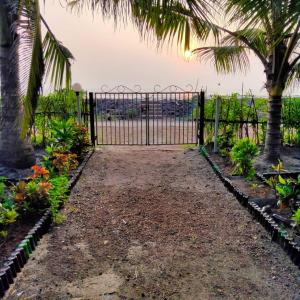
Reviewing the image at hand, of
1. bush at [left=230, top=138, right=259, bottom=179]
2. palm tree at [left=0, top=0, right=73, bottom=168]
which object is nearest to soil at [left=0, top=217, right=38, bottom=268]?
palm tree at [left=0, top=0, right=73, bottom=168]

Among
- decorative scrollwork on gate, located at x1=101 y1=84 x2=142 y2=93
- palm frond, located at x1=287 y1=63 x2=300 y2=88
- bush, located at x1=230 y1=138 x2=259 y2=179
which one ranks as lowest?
bush, located at x1=230 y1=138 x2=259 y2=179

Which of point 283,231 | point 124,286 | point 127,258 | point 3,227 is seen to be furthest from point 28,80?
point 283,231

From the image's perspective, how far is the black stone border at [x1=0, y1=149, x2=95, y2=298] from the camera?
310cm

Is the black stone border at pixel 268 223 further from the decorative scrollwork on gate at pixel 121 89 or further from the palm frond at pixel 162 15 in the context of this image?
the decorative scrollwork on gate at pixel 121 89

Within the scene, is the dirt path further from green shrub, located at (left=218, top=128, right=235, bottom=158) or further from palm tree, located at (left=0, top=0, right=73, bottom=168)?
green shrub, located at (left=218, top=128, right=235, bottom=158)

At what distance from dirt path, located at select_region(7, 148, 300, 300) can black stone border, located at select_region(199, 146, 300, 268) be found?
8cm

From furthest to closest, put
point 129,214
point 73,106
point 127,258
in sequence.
Result: point 73,106
point 129,214
point 127,258

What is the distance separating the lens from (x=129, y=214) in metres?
4.84

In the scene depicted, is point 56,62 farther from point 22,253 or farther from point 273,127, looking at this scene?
point 273,127

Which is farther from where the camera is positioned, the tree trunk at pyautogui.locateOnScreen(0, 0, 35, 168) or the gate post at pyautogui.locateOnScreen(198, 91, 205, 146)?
the gate post at pyautogui.locateOnScreen(198, 91, 205, 146)

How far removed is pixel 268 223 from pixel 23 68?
359 cm

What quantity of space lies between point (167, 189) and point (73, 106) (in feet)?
13.5

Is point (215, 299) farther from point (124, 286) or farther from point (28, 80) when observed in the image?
point (28, 80)

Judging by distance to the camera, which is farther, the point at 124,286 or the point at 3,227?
the point at 3,227
